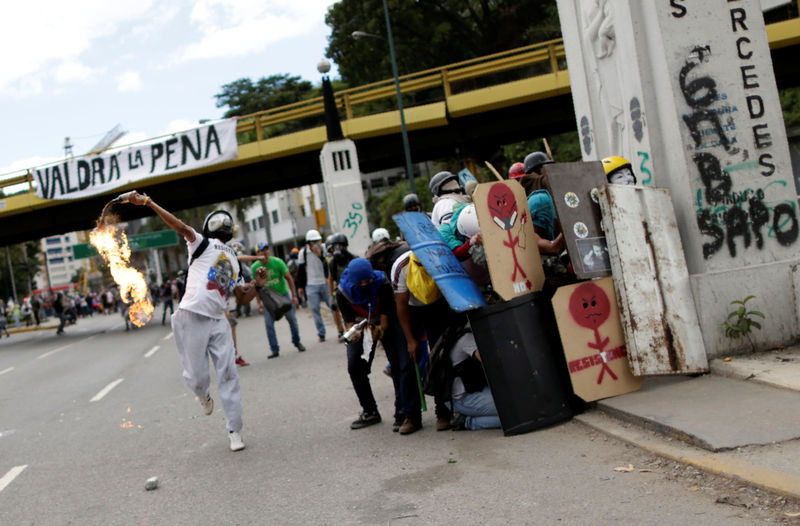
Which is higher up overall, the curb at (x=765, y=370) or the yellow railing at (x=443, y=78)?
the yellow railing at (x=443, y=78)

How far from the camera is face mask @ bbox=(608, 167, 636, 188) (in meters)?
6.16

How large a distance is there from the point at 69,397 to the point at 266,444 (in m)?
5.87

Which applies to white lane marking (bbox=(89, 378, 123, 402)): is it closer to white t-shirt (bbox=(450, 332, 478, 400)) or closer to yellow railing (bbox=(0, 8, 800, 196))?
white t-shirt (bbox=(450, 332, 478, 400))

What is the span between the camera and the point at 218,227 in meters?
6.41

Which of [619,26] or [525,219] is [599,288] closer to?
[525,219]

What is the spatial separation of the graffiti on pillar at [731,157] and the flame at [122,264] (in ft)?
15.9

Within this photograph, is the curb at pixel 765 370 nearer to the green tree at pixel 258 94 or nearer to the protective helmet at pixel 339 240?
the protective helmet at pixel 339 240

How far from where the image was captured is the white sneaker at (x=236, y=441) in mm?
6328

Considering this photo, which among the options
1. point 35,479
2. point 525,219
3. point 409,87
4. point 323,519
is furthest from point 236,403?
point 409,87

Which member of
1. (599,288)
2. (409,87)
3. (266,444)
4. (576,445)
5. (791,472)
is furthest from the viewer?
(409,87)

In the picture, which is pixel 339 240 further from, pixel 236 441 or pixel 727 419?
pixel 727 419

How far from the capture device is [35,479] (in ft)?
20.0

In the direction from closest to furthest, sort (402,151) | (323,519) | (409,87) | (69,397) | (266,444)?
(323,519), (266,444), (69,397), (409,87), (402,151)

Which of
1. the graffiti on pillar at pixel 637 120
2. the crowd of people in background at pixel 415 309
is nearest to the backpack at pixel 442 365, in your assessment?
the crowd of people in background at pixel 415 309
